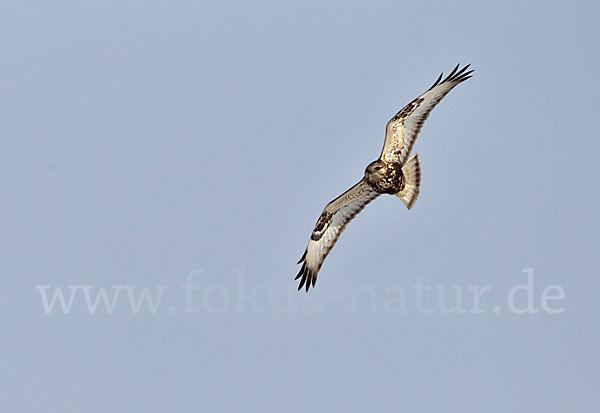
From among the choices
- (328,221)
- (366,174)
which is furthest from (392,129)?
(328,221)

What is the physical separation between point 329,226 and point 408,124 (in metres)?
2.73

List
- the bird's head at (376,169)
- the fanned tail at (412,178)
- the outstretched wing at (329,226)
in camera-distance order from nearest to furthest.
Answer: the bird's head at (376,169) < the fanned tail at (412,178) < the outstretched wing at (329,226)

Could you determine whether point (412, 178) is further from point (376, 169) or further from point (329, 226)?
point (329, 226)

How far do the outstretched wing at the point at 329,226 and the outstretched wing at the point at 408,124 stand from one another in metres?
0.85

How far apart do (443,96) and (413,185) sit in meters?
1.58

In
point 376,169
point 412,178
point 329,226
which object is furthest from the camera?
point 329,226

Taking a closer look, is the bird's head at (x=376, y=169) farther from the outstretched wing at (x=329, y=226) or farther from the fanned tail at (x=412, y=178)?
the outstretched wing at (x=329, y=226)

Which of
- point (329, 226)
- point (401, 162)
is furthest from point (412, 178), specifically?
point (329, 226)

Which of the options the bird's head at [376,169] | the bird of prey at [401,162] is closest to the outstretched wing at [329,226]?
the bird of prey at [401,162]

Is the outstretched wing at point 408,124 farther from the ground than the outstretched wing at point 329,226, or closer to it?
farther from the ground

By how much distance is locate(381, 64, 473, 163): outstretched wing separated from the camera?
16547 mm

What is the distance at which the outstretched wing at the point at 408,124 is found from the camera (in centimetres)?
1655

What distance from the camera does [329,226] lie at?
18312mm

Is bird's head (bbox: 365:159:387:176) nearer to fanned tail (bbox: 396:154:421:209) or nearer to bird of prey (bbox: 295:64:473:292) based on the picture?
bird of prey (bbox: 295:64:473:292)
